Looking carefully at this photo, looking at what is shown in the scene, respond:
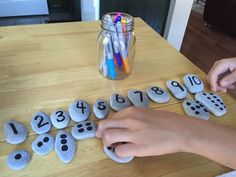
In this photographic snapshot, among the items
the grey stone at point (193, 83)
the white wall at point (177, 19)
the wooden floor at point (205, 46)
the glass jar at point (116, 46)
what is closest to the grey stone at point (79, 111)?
the glass jar at point (116, 46)

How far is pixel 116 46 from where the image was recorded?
53cm

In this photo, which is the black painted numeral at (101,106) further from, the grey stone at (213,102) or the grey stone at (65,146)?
the grey stone at (213,102)

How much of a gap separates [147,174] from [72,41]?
0.47 m

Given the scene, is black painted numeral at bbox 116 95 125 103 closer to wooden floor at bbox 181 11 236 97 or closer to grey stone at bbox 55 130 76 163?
grey stone at bbox 55 130 76 163

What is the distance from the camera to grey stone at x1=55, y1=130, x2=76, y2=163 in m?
0.38

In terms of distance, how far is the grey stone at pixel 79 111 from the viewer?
0.45 m

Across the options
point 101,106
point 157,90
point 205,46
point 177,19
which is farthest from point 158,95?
point 205,46

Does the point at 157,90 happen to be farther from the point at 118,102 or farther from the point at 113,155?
the point at 113,155

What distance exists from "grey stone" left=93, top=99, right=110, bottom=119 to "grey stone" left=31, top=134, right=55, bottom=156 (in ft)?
0.33

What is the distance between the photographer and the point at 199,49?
2.00 meters

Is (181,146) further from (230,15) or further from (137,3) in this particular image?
(230,15)

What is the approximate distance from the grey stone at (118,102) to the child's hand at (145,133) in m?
0.08

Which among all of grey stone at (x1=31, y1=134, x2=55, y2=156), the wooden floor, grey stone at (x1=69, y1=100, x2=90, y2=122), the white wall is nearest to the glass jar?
grey stone at (x1=69, y1=100, x2=90, y2=122)

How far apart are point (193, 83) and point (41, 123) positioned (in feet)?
1.16
